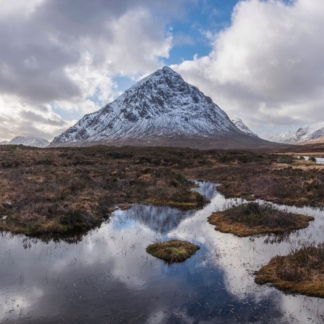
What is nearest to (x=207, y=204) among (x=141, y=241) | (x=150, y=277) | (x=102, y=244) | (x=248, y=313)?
(x=141, y=241)

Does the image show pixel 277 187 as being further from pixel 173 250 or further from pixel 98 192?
pixel 173 250

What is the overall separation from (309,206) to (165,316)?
73.1 ft

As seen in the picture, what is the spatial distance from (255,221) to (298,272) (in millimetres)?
7991

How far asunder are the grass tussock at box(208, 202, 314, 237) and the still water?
3.61ft

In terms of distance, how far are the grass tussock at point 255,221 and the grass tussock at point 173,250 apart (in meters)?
4.29

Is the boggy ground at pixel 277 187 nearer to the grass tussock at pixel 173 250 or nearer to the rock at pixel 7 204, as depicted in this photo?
the grass tussock at pixel 173 250

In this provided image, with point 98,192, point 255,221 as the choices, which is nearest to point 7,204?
point 98,192

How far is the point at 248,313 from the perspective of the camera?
11.1m

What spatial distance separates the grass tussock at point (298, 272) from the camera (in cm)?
1288

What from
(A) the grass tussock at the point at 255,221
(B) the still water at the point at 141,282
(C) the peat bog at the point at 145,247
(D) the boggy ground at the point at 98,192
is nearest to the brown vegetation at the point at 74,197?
(D) the boggy ground at the point at 98,192

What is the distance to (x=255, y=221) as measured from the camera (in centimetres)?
2188

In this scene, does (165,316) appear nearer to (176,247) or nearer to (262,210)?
(176,247)

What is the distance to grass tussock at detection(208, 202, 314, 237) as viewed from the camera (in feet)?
67.9

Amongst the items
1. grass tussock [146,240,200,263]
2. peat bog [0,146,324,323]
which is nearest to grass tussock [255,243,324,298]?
peat bog [0,146,324,323]
